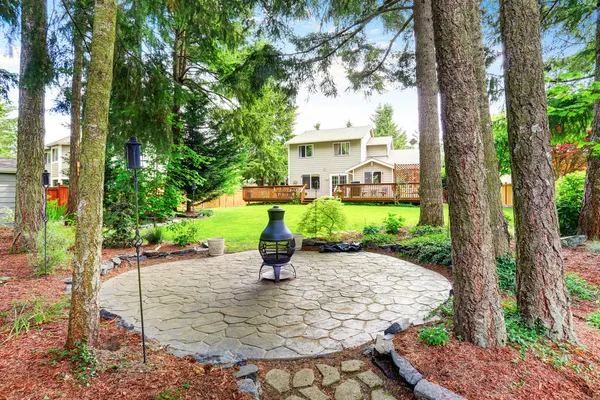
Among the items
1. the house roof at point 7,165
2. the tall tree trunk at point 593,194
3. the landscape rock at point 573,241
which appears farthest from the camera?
the house roof at point 7,165

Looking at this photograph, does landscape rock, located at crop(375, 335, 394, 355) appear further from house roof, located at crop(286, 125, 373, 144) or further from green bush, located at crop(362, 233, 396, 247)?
house roof, located at crop(286, 125, 373, 144)

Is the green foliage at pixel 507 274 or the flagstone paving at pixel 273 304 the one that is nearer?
the flagstone paving at pixel 273 304

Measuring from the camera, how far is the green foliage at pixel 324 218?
7359 mm

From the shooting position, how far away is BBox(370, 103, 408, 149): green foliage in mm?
43062

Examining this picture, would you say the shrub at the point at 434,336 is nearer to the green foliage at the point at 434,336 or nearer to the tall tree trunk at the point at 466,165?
the green foliage at the point at 434,336

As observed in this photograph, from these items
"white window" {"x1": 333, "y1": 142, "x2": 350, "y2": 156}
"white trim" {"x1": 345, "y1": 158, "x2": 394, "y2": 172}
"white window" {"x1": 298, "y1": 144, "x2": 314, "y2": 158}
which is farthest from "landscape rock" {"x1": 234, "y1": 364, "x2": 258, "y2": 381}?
"white window" {"x1": 298, "y1": 144, "x2": 314, "y2": 158}

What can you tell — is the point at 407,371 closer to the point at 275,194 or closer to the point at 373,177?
the point at 275,194

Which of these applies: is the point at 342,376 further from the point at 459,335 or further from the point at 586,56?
the point at 586,56

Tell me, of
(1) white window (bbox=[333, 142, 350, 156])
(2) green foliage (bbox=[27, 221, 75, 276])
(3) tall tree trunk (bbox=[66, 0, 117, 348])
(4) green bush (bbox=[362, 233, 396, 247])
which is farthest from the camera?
(1) white window (bbox=[333, 142, 350, 156])

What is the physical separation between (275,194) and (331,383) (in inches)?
736

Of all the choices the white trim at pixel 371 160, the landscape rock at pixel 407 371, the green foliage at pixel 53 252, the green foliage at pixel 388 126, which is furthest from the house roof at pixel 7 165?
the green foliage at pixel 388 126

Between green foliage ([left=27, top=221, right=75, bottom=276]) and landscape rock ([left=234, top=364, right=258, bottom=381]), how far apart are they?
4.24 m

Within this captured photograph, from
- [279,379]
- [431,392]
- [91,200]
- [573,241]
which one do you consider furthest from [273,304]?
[573,241]

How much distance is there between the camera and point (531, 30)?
251 cm
